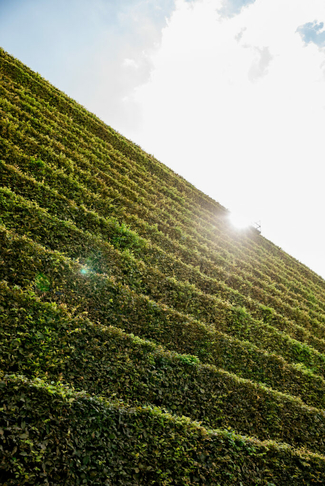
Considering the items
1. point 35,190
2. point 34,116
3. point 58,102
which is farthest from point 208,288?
point 58,102

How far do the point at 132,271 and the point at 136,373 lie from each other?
3.20 m

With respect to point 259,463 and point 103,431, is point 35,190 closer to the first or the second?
point 103,431

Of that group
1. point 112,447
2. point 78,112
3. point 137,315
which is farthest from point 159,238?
→ point 78,112

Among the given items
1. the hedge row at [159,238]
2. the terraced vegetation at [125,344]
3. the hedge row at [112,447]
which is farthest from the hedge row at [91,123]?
the hedge row at [112,447]

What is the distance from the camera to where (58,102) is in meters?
14.4

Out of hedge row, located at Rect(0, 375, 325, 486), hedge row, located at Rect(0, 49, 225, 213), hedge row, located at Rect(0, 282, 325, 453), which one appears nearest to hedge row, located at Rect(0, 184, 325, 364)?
hedge row, located at Rect(0, 282, 325, 453)

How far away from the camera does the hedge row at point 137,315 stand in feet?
19.4

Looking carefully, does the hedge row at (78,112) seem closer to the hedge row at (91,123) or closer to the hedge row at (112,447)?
the hedge row at (91,123)

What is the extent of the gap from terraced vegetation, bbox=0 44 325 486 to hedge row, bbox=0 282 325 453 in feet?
0.10

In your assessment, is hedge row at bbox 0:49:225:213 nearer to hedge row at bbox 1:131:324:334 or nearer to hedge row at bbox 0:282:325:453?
hedge row at bbox 1:131:324:334

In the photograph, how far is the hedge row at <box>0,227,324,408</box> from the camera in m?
5.90

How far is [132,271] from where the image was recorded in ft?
26.5

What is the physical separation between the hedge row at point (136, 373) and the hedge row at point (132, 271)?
6.46 feet

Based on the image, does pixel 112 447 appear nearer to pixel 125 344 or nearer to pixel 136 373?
pixel 136 373
